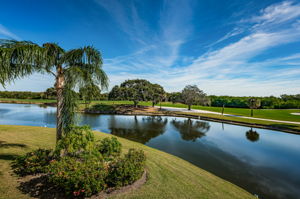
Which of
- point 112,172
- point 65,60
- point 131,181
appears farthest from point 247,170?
point 65,60

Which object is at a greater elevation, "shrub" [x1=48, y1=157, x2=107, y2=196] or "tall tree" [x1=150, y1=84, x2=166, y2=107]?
"tall tree" [x1=150, y1=84, x2=166, y2=107]

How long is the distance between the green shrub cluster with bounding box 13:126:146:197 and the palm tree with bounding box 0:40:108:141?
2.18ft

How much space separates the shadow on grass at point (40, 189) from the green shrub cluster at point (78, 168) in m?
0.13

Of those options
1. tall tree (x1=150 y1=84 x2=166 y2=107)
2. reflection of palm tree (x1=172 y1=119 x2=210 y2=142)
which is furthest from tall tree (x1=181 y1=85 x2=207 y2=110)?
reflection of palm tree (x1=172 y1=119 x2=210 y2=142)

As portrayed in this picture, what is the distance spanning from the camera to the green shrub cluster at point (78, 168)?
3.45 metres

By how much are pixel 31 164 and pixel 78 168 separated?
2.03m

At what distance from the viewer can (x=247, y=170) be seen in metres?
8.15

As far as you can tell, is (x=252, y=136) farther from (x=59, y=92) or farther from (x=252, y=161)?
(x=59, y=92)

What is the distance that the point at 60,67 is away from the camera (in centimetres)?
481

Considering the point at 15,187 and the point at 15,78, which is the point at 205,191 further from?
the point at 15,78

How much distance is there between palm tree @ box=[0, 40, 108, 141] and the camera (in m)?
3.94

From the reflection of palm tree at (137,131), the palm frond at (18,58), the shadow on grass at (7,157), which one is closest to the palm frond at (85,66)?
the palm frond at (18,58)

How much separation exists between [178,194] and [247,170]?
6.77 m

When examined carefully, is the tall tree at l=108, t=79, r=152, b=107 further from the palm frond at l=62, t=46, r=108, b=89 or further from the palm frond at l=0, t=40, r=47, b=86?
the palm frond at l=0, t=40, r=47, b=86
